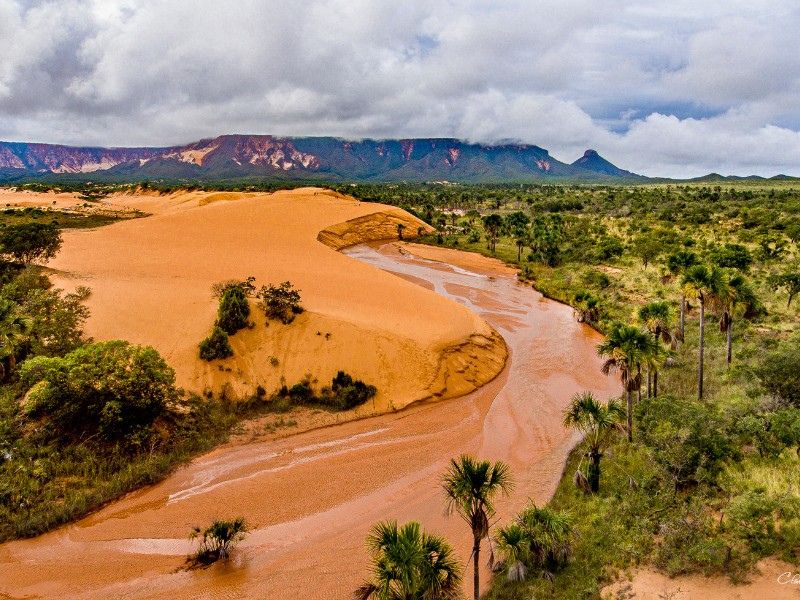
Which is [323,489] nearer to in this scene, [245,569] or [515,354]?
[245,569]

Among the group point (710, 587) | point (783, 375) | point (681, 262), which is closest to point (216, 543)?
point (710, 587)

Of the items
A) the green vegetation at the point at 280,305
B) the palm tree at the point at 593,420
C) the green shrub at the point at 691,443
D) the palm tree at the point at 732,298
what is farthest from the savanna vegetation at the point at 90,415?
the palm tree at the point at 732,298

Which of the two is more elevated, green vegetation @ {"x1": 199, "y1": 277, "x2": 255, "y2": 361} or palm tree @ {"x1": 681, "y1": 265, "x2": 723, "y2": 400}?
palm tree @ {"x1": 681, "y1": 265, "x2": 723, "y2": 400}

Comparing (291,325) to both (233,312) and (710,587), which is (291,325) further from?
(710,587)

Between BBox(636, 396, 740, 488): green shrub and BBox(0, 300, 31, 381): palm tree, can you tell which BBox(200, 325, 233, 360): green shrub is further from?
BBox(636, 396, 740, 488): green shrub

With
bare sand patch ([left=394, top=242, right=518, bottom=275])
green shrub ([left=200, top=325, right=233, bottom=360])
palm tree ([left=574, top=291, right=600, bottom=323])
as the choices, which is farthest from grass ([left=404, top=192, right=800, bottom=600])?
bare sand patch ([left=394, top=242, right=518, bottom=275])

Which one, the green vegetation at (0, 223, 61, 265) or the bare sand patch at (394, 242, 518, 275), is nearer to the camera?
the green vegetation at (0, 223, 61, 265)

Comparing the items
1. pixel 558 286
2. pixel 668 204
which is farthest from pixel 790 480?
pixel 668 204
